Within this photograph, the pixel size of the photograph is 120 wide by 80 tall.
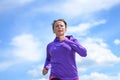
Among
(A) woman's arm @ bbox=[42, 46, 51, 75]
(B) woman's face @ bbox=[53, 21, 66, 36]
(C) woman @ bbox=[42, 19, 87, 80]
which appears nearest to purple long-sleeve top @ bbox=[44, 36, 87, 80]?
(C) woman @ bbox=[42, 19, 87, 80]

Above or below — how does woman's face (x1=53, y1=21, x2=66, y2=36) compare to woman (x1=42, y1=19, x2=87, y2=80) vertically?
above

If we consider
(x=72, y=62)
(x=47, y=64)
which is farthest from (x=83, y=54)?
(x=47, y=64)

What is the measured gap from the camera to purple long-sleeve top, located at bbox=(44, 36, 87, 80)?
37.2 feet

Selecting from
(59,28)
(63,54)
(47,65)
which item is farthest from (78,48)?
(47,65)

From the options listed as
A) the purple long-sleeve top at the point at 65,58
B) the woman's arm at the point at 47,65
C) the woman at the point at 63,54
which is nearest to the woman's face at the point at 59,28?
the woman at the point at 63,54

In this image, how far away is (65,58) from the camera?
1138 centimetres

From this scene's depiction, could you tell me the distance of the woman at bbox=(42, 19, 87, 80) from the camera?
11.3 meters

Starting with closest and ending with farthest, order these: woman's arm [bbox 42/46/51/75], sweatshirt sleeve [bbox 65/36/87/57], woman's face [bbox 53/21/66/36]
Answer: sweatshirt sleeve [bbox 65/36/87/57], woman's face [bbox 53/21/66/36], woman's arm [bbox 42/46/51/75]

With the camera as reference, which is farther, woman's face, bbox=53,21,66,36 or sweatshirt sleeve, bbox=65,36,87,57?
woman's face, bbox=53,21,66,36

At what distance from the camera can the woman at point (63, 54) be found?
11328mm

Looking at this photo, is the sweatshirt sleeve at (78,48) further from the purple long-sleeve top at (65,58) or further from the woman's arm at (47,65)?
the woman's arm at (47,65)

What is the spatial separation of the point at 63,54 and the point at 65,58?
0.11 m

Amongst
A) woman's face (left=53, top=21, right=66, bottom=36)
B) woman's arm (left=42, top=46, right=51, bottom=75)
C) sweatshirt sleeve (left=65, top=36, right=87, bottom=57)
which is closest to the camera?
sweatshirt sleeve (left=65, top=36, right=87, bottom=57)

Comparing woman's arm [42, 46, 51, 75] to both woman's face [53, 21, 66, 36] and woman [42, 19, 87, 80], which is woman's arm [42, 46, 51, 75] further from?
woman's face [53, 21, 66, 36]
